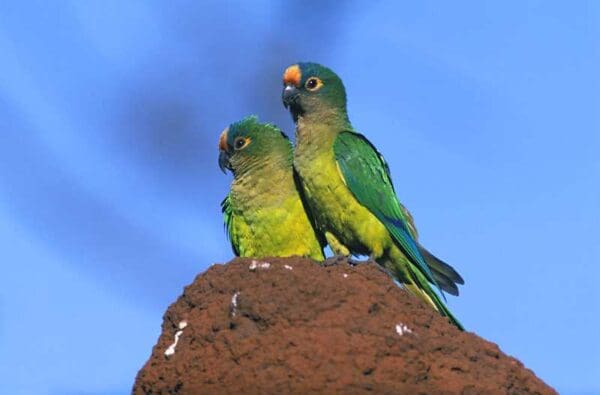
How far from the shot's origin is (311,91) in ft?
27.5

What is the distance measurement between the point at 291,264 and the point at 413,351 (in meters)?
0.80

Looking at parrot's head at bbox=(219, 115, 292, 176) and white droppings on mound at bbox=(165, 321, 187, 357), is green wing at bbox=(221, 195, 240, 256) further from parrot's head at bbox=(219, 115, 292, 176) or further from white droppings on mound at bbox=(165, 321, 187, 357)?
white droppings on mound at bbox=(165, 321, 187, 357)

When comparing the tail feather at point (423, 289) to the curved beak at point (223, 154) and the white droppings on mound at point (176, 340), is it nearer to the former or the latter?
the curved beak at point (223, 154)

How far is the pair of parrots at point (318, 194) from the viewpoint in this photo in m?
7.69

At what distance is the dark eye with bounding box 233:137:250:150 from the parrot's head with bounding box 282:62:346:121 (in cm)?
45

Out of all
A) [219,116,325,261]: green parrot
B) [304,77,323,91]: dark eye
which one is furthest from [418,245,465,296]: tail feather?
[304,77,323,91]: dark eye

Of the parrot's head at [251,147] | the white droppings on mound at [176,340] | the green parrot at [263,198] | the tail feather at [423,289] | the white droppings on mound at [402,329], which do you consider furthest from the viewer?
the parrot's head at [251,147]

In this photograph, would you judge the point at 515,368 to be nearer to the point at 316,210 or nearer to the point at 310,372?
the point at 310,372

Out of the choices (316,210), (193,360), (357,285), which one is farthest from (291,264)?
(316,210)

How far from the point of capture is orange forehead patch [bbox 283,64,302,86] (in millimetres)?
8414

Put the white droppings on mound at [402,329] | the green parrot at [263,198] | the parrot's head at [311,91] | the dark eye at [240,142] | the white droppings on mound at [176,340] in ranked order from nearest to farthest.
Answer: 1. the white droppings on mound at [402,329]
2. the white droppings on mound at [176,340]
3. the green parrot at [263,198]
4. the parrot's head at [311,91]
5. the dark eye at [240,142]

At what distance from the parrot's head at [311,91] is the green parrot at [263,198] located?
1.19 feet

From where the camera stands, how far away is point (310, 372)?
483 centimetres

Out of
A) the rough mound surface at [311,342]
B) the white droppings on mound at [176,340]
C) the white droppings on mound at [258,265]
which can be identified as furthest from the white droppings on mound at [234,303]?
the white droppings on mound at [176,340]
